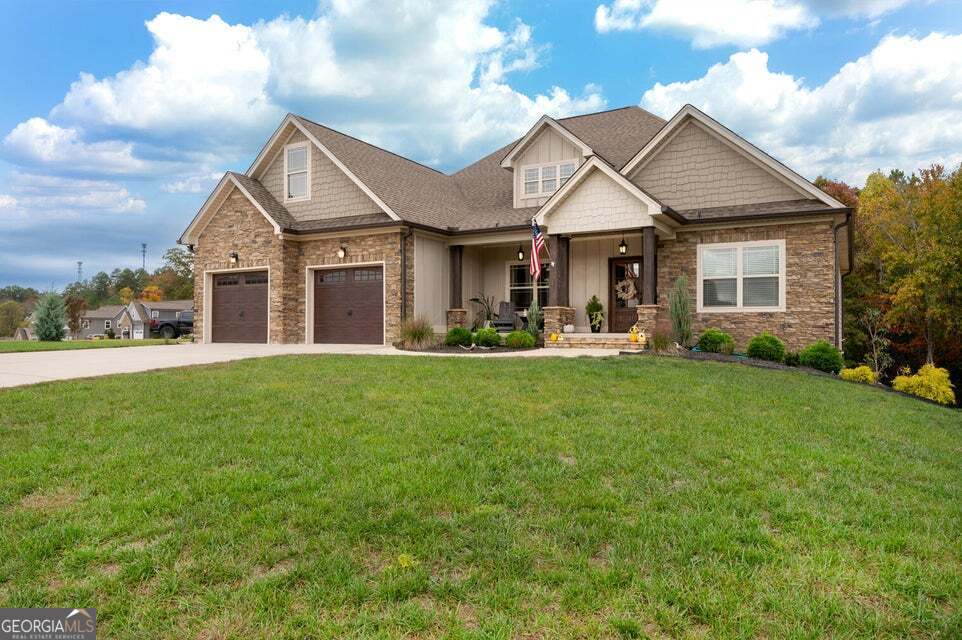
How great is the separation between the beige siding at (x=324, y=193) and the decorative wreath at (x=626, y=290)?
725 centimetres

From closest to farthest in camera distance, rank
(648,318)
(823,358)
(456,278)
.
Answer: (823,358), (648,318), (456,278)

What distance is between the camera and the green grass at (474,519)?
2.48 meters

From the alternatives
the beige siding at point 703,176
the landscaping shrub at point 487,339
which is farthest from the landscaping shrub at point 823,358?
the landscaping shrub at point 487,339

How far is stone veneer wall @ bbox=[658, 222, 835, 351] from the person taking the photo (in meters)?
13.0

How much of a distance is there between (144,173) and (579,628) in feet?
110

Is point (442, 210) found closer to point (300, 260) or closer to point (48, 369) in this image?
point (300, 260)

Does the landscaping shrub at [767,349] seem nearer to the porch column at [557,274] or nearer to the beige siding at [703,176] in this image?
the beige siding at [703,176]

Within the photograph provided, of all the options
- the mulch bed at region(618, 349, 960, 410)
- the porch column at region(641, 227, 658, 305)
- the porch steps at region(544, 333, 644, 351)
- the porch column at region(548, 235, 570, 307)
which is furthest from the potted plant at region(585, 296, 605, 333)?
the mulch bed at region(618, 349, 960, 410)

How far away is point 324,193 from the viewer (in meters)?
17.2

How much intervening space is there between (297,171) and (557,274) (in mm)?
9000

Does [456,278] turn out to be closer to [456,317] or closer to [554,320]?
[456,317]

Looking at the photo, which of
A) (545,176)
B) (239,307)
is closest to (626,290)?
(545,176)

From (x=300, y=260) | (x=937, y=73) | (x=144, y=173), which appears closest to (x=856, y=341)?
(x=937, y=73)

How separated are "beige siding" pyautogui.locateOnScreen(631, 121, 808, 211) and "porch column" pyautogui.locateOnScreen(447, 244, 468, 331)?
545 cm
